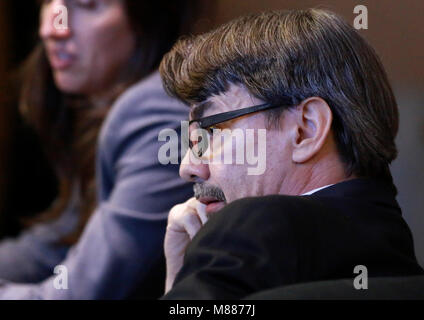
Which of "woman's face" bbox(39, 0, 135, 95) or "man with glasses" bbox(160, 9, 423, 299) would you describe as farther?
"woman's face" bbox(39, 0, 135, 95)

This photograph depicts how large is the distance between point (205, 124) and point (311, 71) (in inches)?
7.4

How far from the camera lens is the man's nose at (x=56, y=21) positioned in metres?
2.13

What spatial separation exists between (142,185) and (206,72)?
2.18 feet

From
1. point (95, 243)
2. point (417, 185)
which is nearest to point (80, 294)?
point (95, 243)

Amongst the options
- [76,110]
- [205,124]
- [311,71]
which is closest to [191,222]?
[205,124]

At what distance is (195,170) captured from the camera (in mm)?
1171

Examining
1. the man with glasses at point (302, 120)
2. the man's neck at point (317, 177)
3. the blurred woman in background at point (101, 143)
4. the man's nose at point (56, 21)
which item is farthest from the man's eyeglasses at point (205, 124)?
the man's nose at point (56, 21)

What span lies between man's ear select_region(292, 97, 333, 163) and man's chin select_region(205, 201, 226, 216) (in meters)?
0.14

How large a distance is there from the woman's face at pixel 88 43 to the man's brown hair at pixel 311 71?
977mm

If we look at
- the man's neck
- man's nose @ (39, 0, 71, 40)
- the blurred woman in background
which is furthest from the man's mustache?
man's nose @ (39, 0, 71, 40)

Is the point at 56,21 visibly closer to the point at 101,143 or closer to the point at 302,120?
the point at 101,143

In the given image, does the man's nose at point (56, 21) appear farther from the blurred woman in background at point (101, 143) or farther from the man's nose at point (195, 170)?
the man's nose at point (195, 170)

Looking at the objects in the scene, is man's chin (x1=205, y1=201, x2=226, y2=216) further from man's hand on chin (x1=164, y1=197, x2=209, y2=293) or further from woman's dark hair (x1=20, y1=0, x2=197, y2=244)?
woman's dark hair (x1=20, y1=0, x2=197, y2=244)

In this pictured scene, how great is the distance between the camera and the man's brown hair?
1.09m
